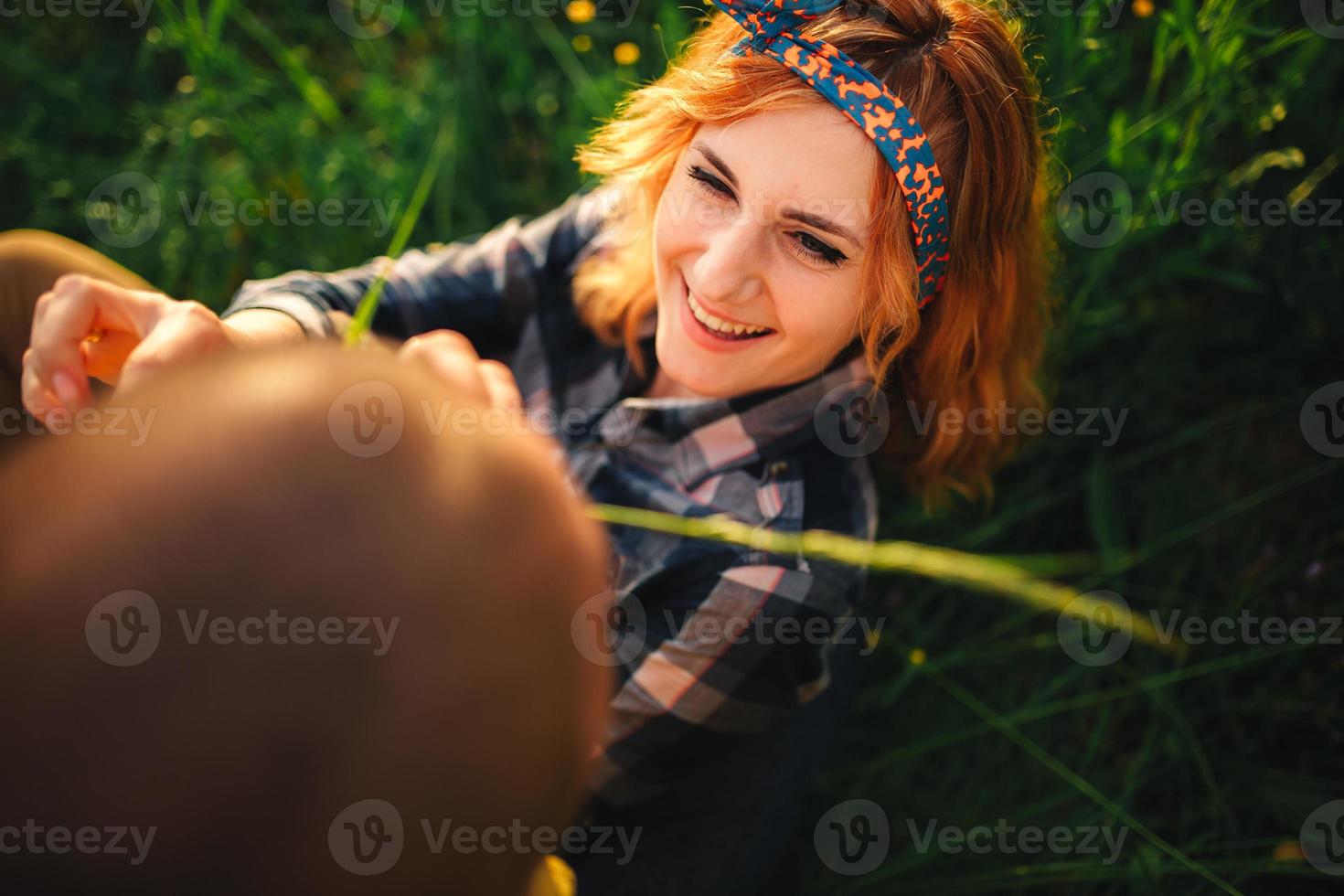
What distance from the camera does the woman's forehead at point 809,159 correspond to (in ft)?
3.61

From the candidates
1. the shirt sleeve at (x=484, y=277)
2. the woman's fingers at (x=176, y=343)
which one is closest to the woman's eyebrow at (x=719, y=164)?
the shirt sleeve at (x=484, y=277)

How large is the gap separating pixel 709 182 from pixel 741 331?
228 mm

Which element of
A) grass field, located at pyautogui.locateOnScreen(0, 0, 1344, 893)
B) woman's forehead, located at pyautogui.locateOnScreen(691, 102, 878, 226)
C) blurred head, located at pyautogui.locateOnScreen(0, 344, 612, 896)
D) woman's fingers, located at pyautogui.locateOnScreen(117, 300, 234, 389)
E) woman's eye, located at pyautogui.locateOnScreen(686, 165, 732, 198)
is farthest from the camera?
grass field, located at pyautogui.locateOnScreen(0, 0, 1344, 893)

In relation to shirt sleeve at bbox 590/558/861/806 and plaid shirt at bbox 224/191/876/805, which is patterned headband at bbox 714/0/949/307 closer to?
plaid shirt at bbox 224/191/876/805

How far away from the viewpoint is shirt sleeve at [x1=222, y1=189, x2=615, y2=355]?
1.67 metres

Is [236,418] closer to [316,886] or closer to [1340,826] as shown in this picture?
[316,886]

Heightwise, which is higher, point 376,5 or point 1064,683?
point 376,5

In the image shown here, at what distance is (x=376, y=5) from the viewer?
2305mm

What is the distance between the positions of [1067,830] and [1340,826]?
1.64ft

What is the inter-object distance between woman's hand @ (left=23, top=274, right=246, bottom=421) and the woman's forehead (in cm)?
76

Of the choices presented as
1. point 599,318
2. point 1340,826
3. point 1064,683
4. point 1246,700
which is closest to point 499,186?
point 599,318

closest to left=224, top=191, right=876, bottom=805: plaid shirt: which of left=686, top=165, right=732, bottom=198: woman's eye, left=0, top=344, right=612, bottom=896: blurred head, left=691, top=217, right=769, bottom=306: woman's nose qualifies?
left=691, top=217, right=769, bottom=306: woman's nose

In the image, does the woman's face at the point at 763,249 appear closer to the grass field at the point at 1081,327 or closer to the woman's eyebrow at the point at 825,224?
the woman's eyebrow at the point at 825,224

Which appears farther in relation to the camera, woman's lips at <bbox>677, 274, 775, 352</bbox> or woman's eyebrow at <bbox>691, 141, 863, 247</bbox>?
woman's lips at <bbox>677, 274, 775, 352</bbox>
